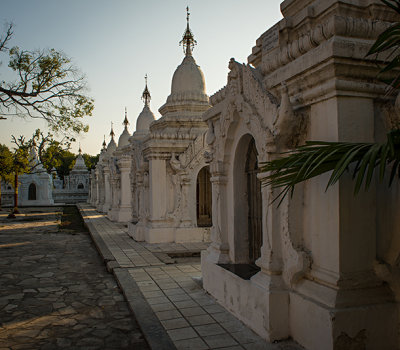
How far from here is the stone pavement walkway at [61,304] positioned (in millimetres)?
4523

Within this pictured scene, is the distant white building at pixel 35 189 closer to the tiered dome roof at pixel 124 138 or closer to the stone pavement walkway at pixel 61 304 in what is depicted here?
the tiered dome roof at pixel 124 138

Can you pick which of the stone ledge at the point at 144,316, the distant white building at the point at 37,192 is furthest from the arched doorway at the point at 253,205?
the distant white building at the point at 37,192

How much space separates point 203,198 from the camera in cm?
1154

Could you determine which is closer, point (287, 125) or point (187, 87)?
point (287, 125)

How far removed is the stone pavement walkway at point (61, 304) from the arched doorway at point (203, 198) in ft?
10.4

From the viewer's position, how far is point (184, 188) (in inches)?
428

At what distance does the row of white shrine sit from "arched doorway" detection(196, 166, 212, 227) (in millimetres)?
5786

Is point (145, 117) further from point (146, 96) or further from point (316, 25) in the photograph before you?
point (316, 25)

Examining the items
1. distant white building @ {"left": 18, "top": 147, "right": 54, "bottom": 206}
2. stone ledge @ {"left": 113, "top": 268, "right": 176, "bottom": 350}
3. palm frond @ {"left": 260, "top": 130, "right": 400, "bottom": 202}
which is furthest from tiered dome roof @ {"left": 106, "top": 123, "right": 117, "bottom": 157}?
palm frond @ {"left": 260, "top": 130, "right": 400, "bottom": 202}

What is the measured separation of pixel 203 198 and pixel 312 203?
25.3 ft

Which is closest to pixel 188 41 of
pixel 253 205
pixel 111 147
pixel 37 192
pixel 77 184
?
pixel 253 205

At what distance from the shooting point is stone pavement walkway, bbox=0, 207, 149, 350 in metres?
4.52

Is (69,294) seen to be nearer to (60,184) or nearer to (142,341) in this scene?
(142,341)

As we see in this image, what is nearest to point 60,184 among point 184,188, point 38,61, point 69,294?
point 38,61
